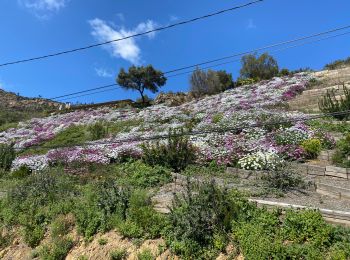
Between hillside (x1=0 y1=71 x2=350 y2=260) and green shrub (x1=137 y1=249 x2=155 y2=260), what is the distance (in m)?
0.03

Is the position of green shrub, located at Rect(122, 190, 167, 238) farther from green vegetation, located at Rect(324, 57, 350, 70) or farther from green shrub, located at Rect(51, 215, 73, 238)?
green vegetation, located at Rect(324, 57, 350, 70)

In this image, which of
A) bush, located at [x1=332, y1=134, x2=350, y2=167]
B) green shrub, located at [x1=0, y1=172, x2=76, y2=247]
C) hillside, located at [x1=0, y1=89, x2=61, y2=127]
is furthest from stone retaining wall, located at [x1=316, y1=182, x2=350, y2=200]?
hillside, located at [x1=0, y1=89, x2=61, y2=127]

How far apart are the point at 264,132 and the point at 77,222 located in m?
8.99

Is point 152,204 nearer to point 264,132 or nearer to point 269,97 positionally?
point 264,132

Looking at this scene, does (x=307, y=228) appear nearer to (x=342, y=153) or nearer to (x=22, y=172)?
(x=342, y=153)

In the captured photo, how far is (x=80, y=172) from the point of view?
15984 mm

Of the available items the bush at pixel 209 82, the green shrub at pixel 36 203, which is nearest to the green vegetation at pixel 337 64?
the bush at pixel 209 82

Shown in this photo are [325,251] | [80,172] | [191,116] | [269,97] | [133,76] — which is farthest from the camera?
[133,76]

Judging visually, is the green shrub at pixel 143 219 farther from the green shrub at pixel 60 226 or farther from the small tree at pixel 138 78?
the small tree at pixel 138 78

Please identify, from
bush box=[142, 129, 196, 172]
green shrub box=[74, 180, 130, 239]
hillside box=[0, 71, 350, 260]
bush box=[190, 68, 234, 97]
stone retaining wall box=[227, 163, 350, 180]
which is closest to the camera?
hillside box=[0, 71, 350, 260]

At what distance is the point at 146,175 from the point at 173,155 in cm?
148

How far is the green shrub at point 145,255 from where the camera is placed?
9.07 metres

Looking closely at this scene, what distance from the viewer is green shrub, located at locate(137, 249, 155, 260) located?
29.8 feet

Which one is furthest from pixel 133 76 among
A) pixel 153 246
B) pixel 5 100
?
pixel 153 246
